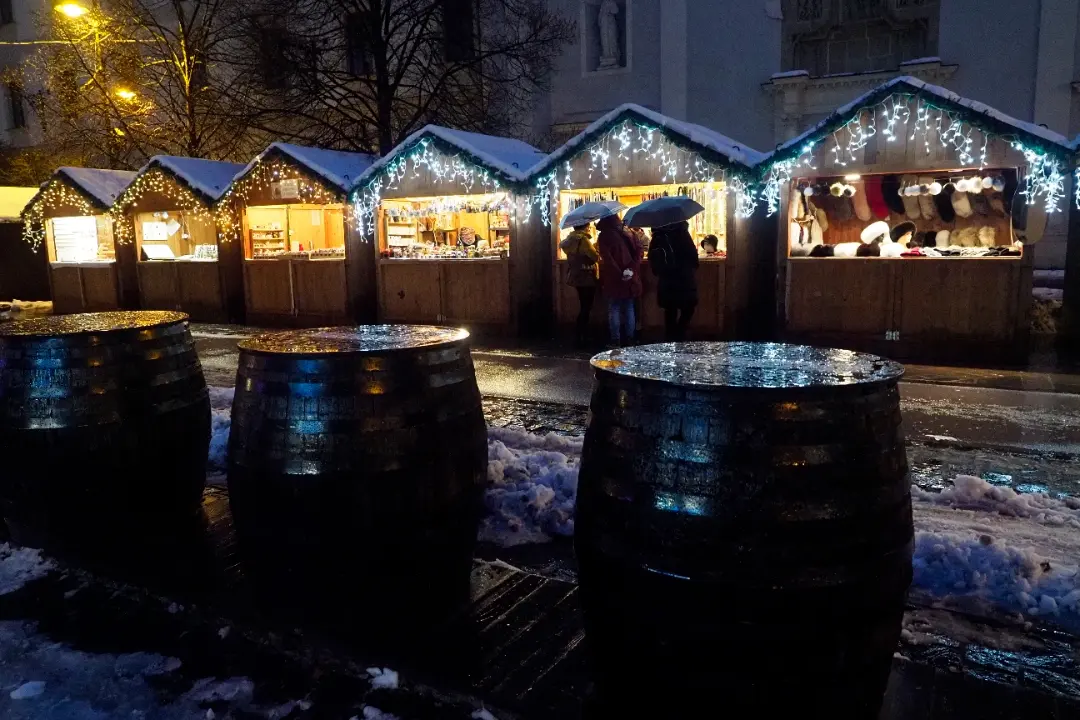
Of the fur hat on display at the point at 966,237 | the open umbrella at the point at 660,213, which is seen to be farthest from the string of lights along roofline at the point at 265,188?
the fur hat on display at the point at 966,237

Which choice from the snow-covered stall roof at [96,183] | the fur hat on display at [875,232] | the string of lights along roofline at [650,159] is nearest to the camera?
the fur hat on display at [875,232]

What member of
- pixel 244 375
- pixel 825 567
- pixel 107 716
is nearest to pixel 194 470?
pixel 244 375

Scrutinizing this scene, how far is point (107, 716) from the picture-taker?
9.04 ft

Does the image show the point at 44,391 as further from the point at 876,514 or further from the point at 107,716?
the point at 876,514

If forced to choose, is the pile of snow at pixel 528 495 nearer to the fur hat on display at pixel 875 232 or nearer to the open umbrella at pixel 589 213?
the open umbrella at pixel 589 213

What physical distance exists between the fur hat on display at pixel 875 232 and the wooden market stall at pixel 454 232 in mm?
4870

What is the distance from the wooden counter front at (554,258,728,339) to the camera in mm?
11266

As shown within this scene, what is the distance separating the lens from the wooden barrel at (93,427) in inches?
157

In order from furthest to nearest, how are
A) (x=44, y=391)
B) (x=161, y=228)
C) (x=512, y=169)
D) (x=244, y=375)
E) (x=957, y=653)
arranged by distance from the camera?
1. (x=161, y=228)
2. (x=512, y=169)
3. (x=44, y=391)
4. (x=244, y=375)
5. (x=957, y=653)

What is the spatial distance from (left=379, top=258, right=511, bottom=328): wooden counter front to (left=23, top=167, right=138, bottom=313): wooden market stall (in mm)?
7548

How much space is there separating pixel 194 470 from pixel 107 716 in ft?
6.31

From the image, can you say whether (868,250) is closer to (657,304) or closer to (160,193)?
(657,304)

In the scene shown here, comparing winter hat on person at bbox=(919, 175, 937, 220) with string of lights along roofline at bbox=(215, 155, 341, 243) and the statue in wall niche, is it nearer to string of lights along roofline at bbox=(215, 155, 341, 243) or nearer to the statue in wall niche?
string of lights along roofline at bbox=(215, 155, 341, 243)

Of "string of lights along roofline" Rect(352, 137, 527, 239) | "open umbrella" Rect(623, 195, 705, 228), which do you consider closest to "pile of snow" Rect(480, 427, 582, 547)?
"open umbrella" Rect(623, 195, 705, 228)
